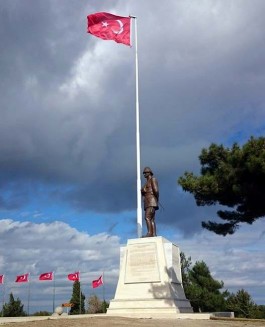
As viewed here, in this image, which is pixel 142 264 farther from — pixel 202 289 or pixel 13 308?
pixel 13 308

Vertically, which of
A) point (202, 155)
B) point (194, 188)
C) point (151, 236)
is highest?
point (202, 155)

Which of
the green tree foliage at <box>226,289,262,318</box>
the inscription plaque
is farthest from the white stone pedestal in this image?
the green tree foliage at <box>226,289,262,318</box>

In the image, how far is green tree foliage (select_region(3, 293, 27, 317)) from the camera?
3894cm

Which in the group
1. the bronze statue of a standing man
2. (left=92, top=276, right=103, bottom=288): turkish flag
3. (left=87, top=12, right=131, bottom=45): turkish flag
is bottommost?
(left=92, top=276, right=103, bottom=288): turkish flag

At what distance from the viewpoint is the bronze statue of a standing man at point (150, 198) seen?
67.9 feet

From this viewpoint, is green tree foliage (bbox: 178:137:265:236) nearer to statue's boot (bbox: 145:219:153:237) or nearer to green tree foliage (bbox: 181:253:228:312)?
statue's boot (bbox: 145:219:153:237)

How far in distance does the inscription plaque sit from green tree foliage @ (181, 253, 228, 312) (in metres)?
12.3

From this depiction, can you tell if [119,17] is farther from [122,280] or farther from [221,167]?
[122,280]

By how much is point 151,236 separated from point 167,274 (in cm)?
208

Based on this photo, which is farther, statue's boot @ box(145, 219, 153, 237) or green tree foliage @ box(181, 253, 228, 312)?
green tree foliage @ box(181, 253, 228, 312)

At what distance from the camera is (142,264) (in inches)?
772

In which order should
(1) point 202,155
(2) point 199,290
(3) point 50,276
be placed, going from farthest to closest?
(3) point 50,276, (2) point 199,290, (1) point 202,155

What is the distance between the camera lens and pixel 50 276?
3484cm

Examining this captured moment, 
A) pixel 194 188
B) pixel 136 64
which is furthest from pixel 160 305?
pixel 136 64
